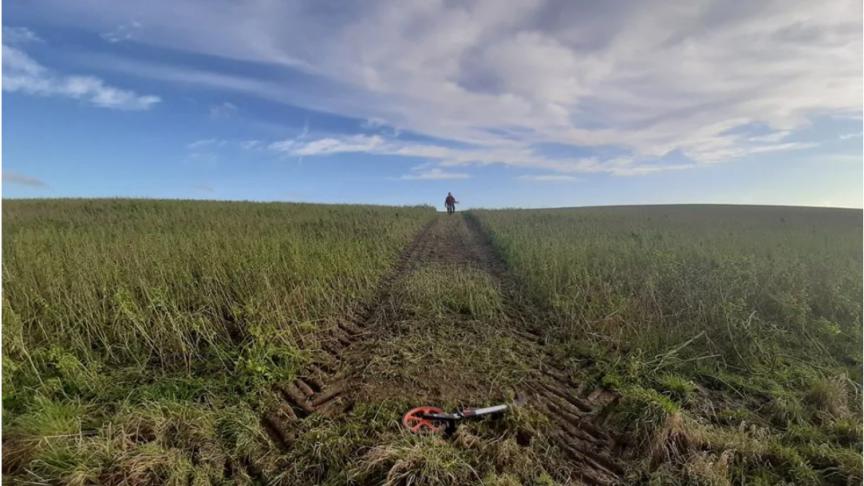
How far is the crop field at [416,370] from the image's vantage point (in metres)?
2.78

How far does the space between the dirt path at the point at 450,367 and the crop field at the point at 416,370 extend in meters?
0.02

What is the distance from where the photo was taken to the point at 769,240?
11.9 meters

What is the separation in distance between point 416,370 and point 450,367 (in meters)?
0.35

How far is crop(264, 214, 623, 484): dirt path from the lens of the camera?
10.7 feet

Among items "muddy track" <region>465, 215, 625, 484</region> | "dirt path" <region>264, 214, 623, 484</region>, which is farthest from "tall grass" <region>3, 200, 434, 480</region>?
"muddy track" <region>465, 215, 625, 484</region>

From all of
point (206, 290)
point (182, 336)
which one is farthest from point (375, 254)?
point (182, 336)

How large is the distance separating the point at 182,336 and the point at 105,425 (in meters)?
1.50

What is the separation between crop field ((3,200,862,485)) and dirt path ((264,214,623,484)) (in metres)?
0.02

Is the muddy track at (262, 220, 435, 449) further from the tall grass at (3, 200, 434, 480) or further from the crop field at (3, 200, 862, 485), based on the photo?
the tall grass at (3, 200, 434, 480)

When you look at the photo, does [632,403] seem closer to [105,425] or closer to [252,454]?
[252,454]

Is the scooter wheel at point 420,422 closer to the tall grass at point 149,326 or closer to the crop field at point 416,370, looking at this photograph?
the crop field at point 416,370

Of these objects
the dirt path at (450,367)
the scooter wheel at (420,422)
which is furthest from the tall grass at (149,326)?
the scooter wheel at (420,422)

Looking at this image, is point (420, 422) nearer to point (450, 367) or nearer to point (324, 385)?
point (450, 367)

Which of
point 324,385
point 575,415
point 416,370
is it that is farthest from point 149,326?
point 575,415
